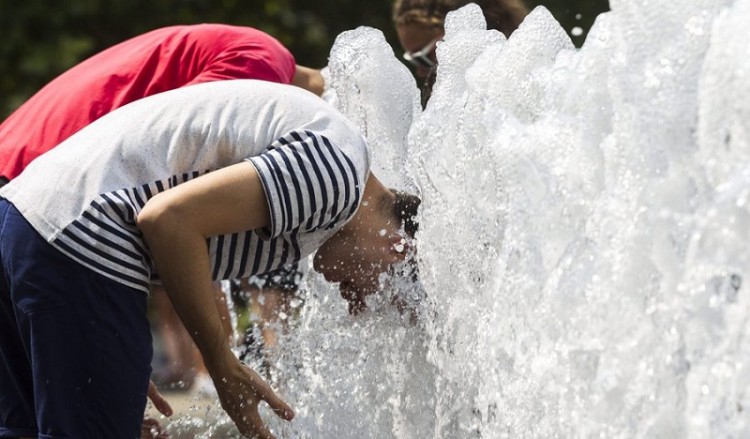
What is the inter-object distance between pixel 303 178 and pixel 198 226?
0.67 ft

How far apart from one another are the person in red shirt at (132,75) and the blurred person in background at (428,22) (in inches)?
23.7

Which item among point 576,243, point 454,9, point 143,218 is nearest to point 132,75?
point 143,218

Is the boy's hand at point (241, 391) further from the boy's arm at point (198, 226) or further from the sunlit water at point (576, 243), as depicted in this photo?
the sunlit water at point (576, 243)

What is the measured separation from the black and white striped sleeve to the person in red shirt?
0.83 m

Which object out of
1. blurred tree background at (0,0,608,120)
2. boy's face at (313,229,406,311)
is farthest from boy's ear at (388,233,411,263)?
blurred tree background at (0,0,608,120)

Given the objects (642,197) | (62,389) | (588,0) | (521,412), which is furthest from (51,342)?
(588,0)

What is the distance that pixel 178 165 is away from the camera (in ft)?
7.91

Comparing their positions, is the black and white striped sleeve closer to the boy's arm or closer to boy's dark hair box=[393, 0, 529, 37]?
the boy's arm

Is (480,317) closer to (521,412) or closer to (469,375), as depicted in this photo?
(469,375)

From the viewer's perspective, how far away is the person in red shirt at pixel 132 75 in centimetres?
306

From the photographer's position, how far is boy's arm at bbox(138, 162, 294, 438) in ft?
7.56

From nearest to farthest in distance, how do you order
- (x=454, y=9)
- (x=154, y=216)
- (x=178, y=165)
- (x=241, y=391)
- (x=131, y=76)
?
(x=154, y=216) → (x=178, y=165) → (x=241, y=391) → (x=131, y=76) → (x=454, y=9)

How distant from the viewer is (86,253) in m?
2.37

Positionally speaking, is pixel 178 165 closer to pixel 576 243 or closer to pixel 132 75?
pixel 576 243
